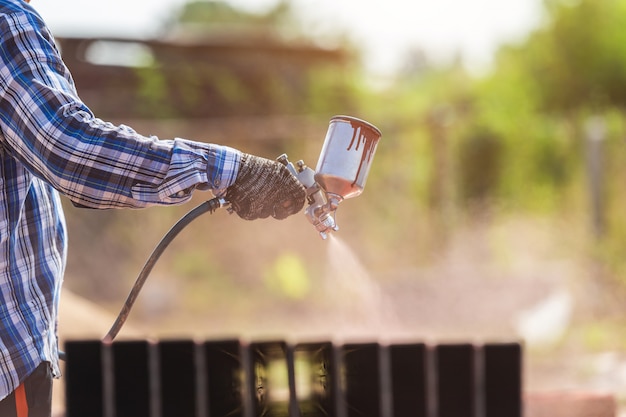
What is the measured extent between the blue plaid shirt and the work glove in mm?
26

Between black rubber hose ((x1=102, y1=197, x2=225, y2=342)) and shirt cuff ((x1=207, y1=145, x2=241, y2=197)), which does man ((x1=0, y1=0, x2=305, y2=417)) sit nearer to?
shirt cuff ((x1=207, y1=145, x2=241, y2=197))

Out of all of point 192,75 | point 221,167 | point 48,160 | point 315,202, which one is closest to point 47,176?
point 48,160

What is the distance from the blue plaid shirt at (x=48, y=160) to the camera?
145 cm

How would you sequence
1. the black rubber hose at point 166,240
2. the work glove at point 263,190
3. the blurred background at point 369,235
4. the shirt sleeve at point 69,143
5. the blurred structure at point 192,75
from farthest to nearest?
the blurred structure at point 192,75, the blurred background at point 369,235, the black rubber hose at point 166,240, the work glove at point 263,190, the shirt sleeve at point 69,143

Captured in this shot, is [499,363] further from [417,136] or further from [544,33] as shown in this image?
[544,33]

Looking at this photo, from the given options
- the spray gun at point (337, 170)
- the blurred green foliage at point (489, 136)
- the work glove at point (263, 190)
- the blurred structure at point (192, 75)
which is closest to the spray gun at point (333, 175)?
the spray gun at point (337, 170)

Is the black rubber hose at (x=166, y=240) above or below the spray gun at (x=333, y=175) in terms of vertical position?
below

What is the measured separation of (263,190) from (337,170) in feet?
0.72

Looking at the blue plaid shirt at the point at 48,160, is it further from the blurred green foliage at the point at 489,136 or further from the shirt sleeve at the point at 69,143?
the blurred green foliage at the point at 489,136

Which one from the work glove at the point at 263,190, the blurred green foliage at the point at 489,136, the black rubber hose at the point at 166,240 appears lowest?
the black rubber hose at the point at 166,240

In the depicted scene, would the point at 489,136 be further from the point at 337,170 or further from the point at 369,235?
the point at 337,170

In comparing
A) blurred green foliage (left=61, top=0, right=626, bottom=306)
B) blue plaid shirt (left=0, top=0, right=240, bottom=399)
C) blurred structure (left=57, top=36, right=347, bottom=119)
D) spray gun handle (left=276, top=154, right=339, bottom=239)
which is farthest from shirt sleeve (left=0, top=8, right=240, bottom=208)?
blurred structure (left=57, top=36, right=347, bottom=119)

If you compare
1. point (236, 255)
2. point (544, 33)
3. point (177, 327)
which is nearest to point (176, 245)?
point (236, 255)

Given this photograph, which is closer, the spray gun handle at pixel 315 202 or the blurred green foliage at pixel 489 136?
the spray gun handle at pixel 315 202
